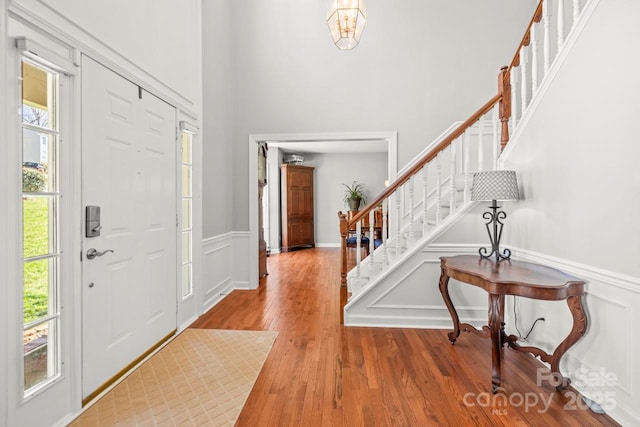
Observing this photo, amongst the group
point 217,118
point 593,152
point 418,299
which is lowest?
point 418,299

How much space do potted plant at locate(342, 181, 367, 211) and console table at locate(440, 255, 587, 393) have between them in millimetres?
6250

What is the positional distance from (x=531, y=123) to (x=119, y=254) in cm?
331

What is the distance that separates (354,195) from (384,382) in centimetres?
676

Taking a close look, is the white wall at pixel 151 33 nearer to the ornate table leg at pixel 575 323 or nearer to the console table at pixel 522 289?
the console table at pixel 522 289

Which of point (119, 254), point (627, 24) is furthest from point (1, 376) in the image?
point (627, 24)

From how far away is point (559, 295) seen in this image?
75.3 inches

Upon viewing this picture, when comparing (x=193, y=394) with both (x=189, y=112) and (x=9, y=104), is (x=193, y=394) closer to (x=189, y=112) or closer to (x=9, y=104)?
(x=9, y=104)

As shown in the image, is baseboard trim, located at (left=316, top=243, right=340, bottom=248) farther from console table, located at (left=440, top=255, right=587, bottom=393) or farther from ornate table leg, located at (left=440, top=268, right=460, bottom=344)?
console table, located at (left=440, top=255, right=587, bottom=393)

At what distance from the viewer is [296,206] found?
28.2ft

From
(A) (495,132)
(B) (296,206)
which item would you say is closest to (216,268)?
(A) (495,132)

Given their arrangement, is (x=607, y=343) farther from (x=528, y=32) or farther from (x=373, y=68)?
(x=373, y=68)

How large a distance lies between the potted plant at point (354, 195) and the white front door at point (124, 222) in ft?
20.3

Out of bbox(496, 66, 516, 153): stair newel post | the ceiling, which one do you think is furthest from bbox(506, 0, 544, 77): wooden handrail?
the ceiling

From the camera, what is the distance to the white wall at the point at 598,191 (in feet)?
5.56
